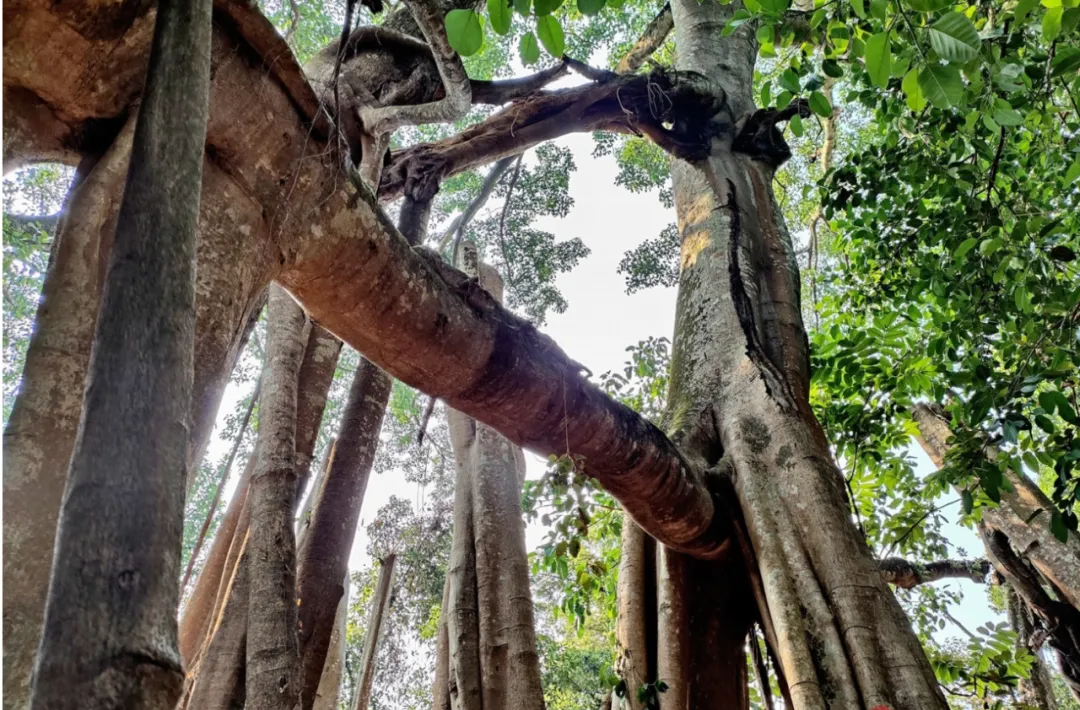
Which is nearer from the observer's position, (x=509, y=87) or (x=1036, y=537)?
(x=509, y=87)

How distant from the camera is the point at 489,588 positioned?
11.6ft

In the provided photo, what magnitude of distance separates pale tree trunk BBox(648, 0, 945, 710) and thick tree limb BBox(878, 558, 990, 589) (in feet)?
7.86

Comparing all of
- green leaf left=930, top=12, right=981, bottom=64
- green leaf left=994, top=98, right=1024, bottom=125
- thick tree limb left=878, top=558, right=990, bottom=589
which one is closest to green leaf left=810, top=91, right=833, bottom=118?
green leaf left=994, top=98, right=1024, bottom=125

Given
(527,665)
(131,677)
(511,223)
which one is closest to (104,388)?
(131,677)

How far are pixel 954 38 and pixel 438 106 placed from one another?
2.40 metres

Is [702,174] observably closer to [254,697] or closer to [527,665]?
[527,665]

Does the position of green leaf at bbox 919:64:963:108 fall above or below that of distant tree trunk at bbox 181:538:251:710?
above

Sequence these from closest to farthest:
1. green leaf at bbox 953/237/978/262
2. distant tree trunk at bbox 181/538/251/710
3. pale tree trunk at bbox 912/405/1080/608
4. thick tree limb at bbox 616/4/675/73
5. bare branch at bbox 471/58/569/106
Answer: green leaf at bbox 953/237/978/262 < distant tree trunk at bbox 181/538/251/710 < bare branch at bbox 471/58/569/106 < pale tree trunk at bbox 912/405/1080/608 < thick tree limb at bbox 616/4/675/73

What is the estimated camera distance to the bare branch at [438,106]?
3.02 meters

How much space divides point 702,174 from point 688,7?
212 cm

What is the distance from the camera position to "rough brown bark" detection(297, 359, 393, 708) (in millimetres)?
3100

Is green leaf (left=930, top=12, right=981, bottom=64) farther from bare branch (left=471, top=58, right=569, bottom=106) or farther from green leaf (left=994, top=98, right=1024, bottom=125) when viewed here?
bare branch (left=471, top=58, right=569, bottom=106)

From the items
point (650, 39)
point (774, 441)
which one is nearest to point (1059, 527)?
point (774, 441)

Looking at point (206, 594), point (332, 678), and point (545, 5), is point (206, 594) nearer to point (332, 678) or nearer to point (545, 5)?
point (332, 678)
